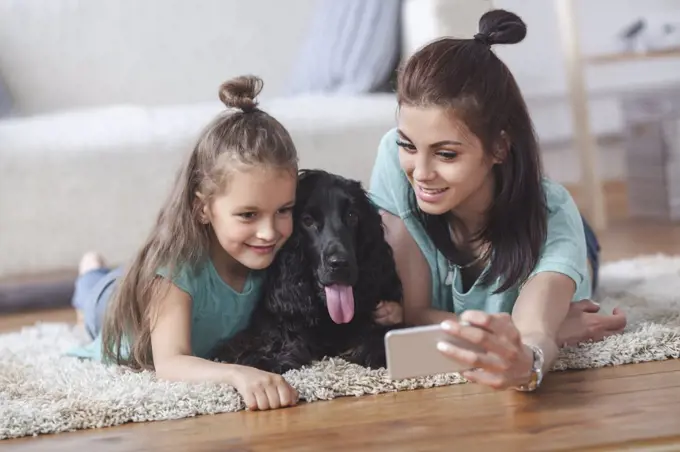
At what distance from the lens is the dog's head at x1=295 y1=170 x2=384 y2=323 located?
1.69 metres

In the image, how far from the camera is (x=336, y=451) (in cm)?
135

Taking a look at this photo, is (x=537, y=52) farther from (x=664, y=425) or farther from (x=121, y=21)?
(x=664, y=425)

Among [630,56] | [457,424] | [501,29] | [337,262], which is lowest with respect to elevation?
[457,424]

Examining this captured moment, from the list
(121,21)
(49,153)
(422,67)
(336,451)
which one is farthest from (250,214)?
(121,21)

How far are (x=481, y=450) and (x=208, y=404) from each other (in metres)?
0.47

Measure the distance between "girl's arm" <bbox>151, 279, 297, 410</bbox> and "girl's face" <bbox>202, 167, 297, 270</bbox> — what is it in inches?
5.3

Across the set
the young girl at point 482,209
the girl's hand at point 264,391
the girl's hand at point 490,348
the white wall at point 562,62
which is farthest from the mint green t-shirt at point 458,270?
the white wall at point 562,62

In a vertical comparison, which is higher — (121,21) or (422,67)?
(121,21)

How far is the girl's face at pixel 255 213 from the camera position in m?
1.71

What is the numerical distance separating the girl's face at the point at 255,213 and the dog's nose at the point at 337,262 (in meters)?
0.11

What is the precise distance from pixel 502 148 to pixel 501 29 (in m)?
0.20

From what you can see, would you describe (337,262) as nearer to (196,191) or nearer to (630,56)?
(196,191)

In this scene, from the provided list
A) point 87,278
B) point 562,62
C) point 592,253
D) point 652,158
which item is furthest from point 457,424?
point 562,62

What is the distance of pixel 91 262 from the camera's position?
8.36 feet
